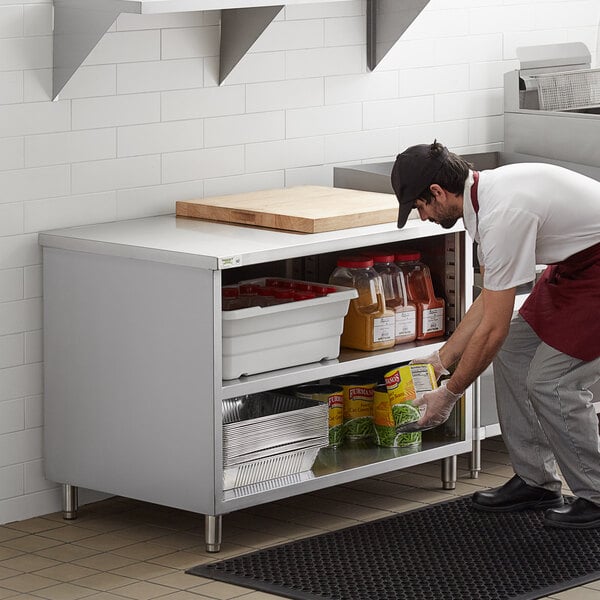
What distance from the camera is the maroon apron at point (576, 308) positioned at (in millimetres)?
4109

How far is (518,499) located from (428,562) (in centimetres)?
57

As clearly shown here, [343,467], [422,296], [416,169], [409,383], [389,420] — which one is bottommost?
[343,467]

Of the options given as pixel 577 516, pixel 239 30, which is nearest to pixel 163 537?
pixel 577 516

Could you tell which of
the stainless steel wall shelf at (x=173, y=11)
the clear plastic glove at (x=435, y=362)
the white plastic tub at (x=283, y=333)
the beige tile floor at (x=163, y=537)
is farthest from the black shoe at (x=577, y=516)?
the stainless steel wall shelf at (x=173, y=11)

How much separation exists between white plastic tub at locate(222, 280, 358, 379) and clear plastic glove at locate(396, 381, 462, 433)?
13.8 inches

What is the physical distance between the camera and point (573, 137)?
5.25 metres

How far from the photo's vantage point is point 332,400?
14.8ft

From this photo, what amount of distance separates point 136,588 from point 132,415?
1.81ft

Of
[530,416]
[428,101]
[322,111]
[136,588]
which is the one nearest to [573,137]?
[428,101]

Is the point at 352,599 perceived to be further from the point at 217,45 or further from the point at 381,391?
the point at 217,45

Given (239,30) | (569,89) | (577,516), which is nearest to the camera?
(577,516)

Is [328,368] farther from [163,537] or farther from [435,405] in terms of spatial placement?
[163,537]

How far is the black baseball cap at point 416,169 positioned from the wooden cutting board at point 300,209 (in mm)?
355

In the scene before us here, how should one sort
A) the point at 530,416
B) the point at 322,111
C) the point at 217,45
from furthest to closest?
the point at 322,111 < the point at 217,45 < the point at 530,416
